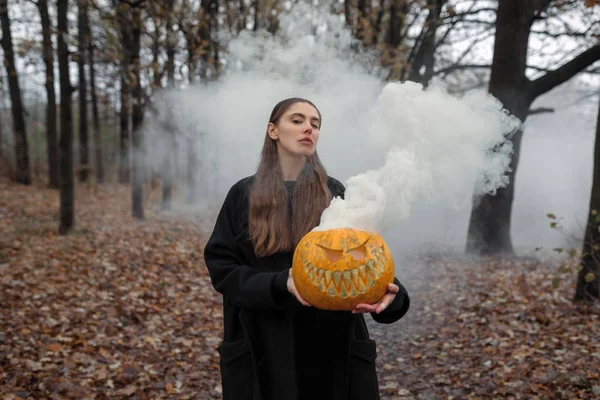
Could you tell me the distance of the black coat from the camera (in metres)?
2.10

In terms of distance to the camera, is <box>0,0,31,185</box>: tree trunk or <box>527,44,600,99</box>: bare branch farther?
<box>0,0,31,185</box>: tree trunk

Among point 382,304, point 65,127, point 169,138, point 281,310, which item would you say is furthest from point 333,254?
point 169,138

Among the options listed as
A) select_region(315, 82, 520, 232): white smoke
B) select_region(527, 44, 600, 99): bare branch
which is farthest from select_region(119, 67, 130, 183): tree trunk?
select_region(315, 82, 520, 232): white smoke

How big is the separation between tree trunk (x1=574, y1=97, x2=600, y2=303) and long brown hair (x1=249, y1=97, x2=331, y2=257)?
15.1 ft

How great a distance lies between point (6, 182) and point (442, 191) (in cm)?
1799

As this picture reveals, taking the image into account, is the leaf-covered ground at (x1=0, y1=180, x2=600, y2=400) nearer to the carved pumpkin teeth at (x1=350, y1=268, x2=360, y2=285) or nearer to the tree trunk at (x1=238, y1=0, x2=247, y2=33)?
the carved pumpkin teeth at (x1=350, y1=268, x2=360, y2=285)

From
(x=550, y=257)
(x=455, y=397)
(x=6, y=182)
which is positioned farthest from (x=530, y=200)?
(x=6, y=182)

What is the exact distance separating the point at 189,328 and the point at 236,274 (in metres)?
4.75

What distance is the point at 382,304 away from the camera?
6.40 ft

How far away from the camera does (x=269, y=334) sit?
217 cm

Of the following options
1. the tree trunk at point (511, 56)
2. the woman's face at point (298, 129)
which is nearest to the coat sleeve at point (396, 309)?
the woman's face at point (298, 129)

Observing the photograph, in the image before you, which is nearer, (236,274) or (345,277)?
(345,277)

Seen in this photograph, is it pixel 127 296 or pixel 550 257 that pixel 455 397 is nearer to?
pixel 127 296

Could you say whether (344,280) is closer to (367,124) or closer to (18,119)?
(367,124)
